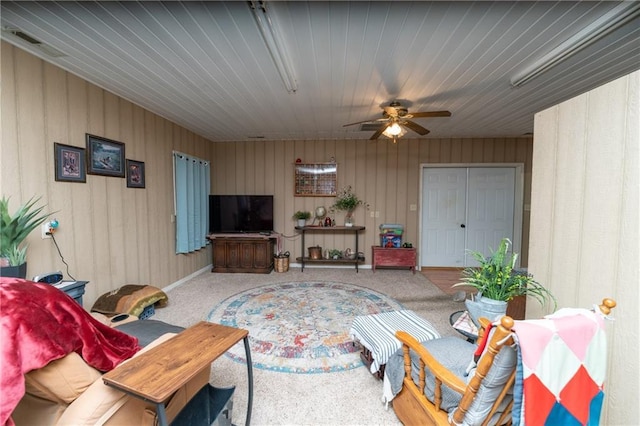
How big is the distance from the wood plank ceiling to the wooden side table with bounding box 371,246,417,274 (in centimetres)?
253

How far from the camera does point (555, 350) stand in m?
0.87

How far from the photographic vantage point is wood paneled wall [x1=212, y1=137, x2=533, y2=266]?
5016 millimetres

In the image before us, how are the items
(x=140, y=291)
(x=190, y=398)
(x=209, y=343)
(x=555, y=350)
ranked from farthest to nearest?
1. (x=140, y=291)
2. (x=190, y=398)
3. (x=209, y=343)
4. (x=555, y=350)

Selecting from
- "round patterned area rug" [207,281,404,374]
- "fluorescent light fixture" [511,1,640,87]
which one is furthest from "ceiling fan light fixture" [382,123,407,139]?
"round patterned area rug" [207,281,404,374]

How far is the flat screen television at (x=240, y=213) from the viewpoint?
15.9ft

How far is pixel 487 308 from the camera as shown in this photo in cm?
136

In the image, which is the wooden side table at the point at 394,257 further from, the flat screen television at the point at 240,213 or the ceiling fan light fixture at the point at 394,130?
the ceiling fan light fixture at the point at 394,130

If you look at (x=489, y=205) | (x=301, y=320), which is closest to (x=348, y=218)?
(x=301, y=320)

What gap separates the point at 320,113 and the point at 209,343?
10.3 ft

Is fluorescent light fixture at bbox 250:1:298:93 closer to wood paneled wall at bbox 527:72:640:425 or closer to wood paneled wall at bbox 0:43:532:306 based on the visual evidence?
wood paneled wall at bbox 527:72:640:425

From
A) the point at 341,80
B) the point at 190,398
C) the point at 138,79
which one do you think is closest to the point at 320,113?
the point at 341,80

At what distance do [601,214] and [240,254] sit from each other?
4.60 metres

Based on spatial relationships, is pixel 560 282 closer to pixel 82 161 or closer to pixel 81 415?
pixel 81 415

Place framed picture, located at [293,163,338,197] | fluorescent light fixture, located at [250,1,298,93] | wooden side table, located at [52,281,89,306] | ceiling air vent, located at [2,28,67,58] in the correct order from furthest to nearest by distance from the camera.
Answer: framed picture, located at [293,163,338,197] → wooden side table, located at [52,281,89,306] → ceiling air vent, located at [2,28,67,58] → fluorescent light fixture, located at [250,1,298,93]
